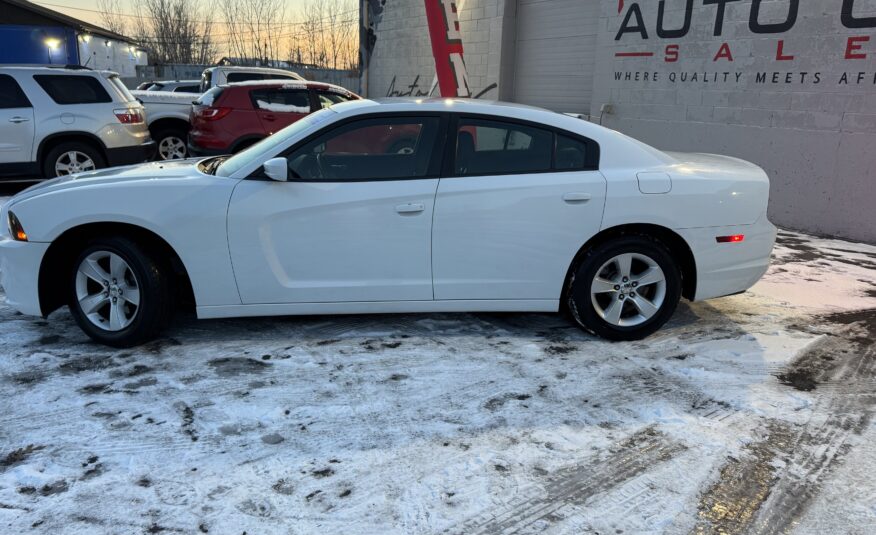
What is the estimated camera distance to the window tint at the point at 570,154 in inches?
163

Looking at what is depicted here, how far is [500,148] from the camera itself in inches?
164

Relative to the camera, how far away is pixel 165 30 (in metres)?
45.2

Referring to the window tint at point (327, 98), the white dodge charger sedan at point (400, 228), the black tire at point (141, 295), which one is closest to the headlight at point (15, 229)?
the white dodge charger sedan at point (400, 228)

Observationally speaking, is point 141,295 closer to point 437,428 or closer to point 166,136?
point 437,428

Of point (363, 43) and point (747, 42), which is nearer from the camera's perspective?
point (747, 42)

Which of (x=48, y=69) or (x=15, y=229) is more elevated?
(x=48, y=69)

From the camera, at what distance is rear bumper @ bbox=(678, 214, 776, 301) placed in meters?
4.16

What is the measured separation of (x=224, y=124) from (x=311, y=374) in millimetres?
6911

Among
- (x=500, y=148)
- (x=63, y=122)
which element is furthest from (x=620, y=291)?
(x=63, y=122)

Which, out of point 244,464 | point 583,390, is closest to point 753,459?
point 583,390

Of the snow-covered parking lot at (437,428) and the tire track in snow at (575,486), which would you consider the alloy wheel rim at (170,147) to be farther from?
the tire track in snow at (575,486)

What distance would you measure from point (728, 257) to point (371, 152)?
245 centimetres

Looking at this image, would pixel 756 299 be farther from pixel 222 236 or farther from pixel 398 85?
pixel 398 85

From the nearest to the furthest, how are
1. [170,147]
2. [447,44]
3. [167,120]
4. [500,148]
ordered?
[500,148] → [167,120] → [170,147] → [447,44]
